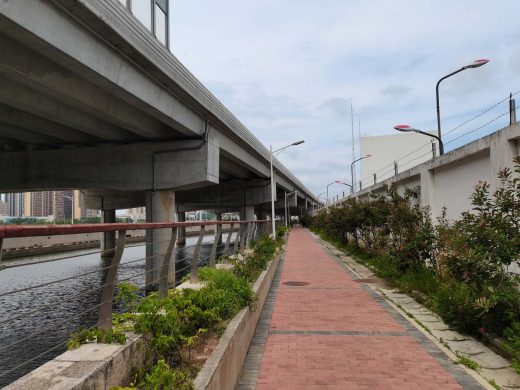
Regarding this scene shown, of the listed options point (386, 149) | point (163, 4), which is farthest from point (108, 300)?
point (386, 149)

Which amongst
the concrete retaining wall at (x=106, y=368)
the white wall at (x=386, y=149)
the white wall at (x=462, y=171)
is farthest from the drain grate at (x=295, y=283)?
the white wall at (x=386, y=149)

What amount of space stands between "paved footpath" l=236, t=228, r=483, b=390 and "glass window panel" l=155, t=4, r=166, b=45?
40.2 ft

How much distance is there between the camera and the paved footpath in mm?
5281

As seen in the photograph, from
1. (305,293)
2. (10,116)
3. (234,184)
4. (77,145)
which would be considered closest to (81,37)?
(10,116)

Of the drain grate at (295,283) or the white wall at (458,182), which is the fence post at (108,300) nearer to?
the white wall at (458,182)

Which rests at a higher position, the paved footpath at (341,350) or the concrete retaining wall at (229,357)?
the concrete retaining wall at (229,357)

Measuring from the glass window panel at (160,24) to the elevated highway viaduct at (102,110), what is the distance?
1.45 feet

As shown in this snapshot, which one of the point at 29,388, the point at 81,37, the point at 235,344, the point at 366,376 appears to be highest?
the point at 81,37

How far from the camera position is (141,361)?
3904mm

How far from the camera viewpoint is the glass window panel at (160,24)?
1805cm

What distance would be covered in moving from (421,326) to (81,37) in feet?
29.3

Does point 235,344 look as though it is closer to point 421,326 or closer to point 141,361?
point 141,361

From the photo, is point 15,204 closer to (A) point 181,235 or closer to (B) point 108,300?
(A) point 181,235

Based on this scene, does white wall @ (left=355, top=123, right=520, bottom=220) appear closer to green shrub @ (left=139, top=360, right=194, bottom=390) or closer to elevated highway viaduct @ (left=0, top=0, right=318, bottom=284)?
elevated highway viaduct @ (left=0, top=0, right=318, bottom=284)
